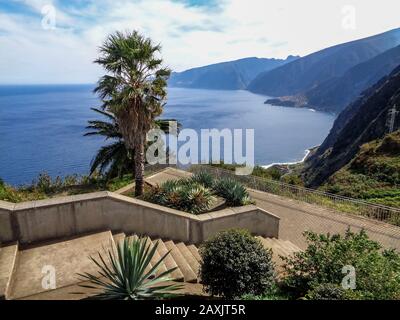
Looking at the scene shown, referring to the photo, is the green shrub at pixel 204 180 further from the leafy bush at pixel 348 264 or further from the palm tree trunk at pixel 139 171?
the leafy bush at pixel 348 264

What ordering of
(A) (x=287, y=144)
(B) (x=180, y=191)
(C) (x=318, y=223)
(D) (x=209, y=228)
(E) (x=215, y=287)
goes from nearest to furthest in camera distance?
(E) (x=215, y=287) → (D) (x=209, y=228) → (B) (x=180, y=191) → (C) (x=318, y=223) → (A) (x=287, y=144)

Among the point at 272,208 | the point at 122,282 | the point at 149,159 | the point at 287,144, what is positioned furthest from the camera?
the point at 287,144

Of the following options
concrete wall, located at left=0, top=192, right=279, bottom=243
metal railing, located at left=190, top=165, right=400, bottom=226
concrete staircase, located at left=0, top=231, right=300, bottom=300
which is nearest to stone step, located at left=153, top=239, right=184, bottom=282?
concrete staircase, located at left=0, top=231, right=300, bottom=300

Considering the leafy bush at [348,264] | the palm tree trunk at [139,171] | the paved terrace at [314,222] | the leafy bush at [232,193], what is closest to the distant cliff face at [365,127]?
the paved terrace at [314,222]

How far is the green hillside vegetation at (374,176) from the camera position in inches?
834

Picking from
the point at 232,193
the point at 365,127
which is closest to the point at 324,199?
the point at 232,193

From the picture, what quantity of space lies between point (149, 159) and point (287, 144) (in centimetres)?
9244

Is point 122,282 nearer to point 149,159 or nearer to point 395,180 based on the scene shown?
point 149,159

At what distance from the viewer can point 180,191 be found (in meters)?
10.7

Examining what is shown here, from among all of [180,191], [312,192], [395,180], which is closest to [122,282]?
[180,191]

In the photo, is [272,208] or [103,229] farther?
[272,208]

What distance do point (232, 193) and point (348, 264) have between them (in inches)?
225

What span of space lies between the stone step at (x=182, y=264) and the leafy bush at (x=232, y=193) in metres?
3.38
